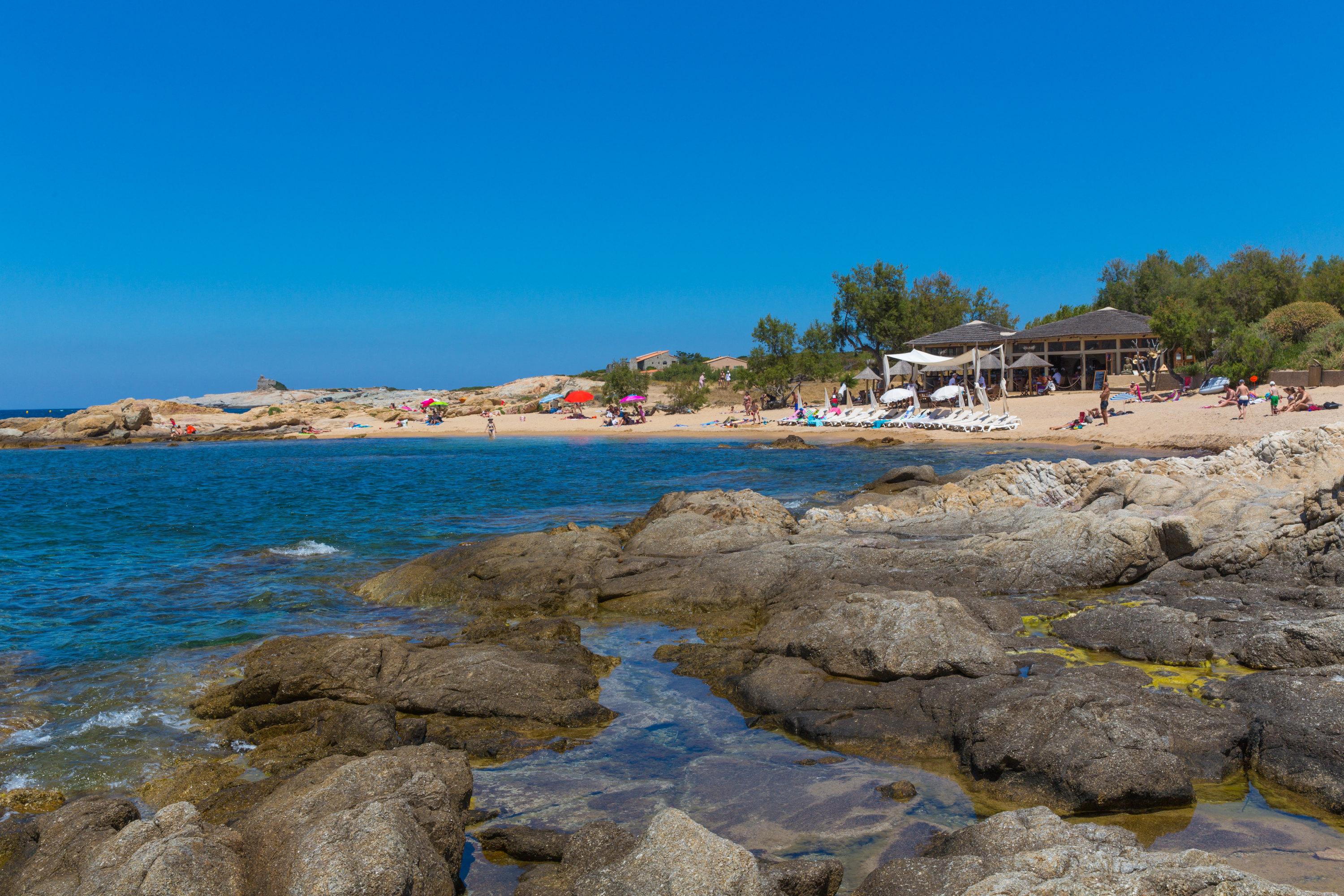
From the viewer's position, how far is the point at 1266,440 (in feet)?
46.9

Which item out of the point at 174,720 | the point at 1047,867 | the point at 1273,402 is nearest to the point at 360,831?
the point at 1047,867

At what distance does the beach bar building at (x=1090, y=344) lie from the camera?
4641 cm

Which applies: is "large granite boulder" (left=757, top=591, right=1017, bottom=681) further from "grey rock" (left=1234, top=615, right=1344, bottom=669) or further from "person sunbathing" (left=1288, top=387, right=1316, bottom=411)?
"person sunbathing" (left=1288, top=387, right=1316, bottom=411)

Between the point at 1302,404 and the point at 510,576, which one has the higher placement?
the point at 1302,404

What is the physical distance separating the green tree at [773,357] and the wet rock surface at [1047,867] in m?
50.2

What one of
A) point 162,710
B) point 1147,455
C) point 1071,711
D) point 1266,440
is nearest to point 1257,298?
point 1147,455

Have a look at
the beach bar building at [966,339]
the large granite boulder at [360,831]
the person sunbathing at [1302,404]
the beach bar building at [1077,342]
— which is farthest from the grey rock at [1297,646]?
the beach bar building at [966,339]

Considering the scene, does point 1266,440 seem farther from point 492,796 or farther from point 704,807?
point 492,796

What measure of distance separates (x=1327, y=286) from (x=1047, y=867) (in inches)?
2087

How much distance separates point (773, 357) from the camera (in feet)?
183

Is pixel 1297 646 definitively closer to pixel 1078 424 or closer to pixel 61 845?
pixel 61 845

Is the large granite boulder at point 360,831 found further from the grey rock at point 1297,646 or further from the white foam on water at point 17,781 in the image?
the grey rock at point 1297,646

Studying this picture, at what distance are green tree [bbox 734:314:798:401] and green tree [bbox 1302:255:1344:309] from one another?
27.1 metres

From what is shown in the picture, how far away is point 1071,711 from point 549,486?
72.5 ft
